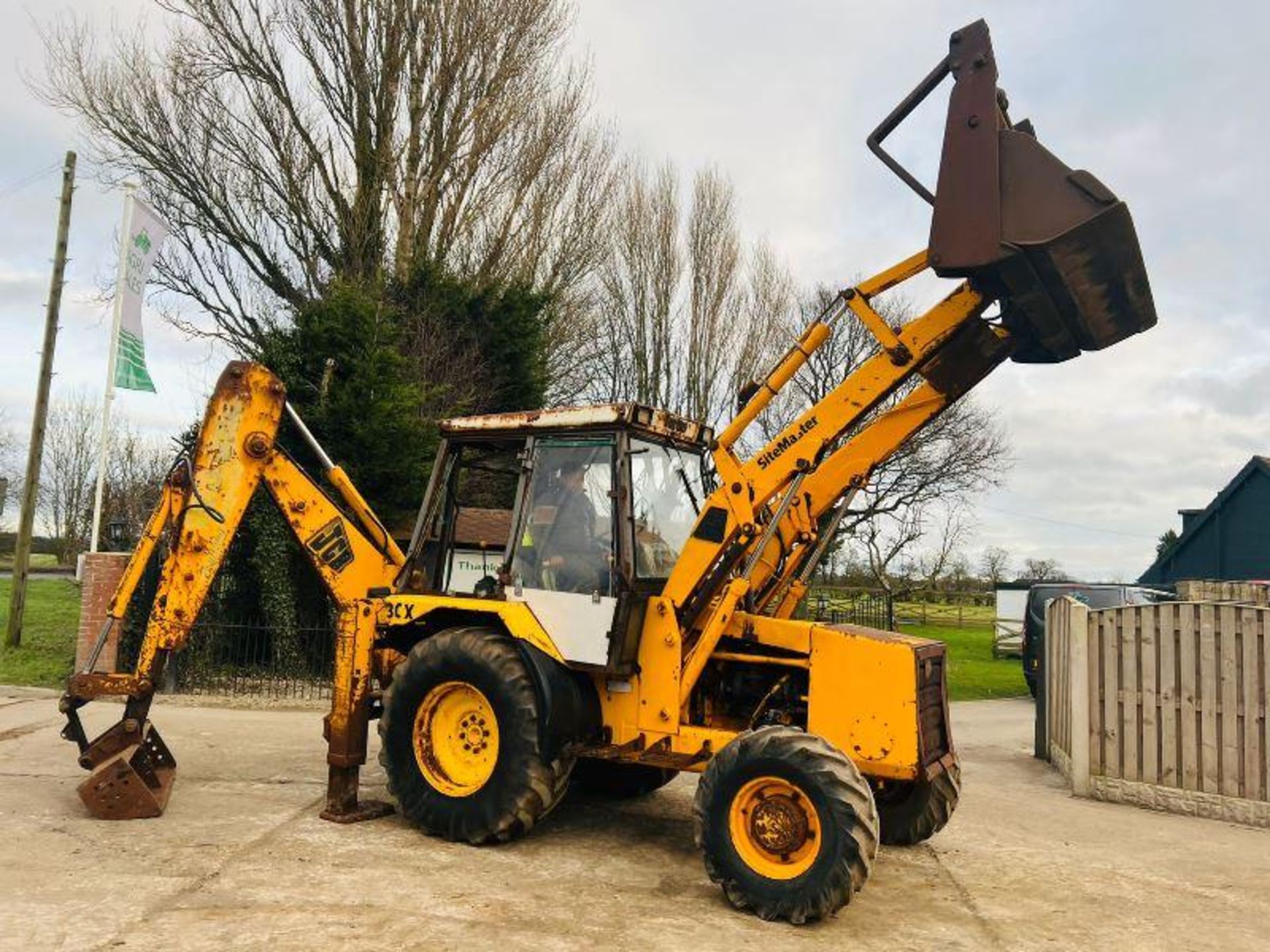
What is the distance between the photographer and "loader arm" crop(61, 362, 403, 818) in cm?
586

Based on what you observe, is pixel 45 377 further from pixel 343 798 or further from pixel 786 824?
pixel 786 824

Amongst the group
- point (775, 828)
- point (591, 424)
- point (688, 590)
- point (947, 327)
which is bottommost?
point (775, 828)

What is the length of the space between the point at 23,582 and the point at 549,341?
9.51 meters

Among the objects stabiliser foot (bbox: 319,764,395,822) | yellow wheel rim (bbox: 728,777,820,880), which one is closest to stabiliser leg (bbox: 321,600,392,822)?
stabiliser foot (bbox: 319,764,395,822)

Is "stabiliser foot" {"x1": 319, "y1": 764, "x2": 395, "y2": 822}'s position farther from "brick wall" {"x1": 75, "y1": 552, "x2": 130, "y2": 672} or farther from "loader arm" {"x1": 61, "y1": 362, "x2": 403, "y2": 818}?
"brick wall" {"x1": 75, "y1": 552, "x2": 130, "y2": 672}

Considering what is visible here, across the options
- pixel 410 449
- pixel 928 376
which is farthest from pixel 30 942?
pixel 410 449

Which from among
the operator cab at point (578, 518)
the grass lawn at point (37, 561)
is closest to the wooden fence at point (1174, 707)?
the operator cab at point (578, 518)

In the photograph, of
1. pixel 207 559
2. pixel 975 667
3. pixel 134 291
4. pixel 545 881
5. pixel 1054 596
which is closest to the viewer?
pixel 545 881

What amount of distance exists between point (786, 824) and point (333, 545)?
11.7 ft

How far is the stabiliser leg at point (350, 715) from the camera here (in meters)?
5.90

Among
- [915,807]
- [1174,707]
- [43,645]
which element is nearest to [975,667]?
[1174,707]

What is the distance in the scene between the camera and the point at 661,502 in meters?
5.98

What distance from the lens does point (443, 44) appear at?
16438 mm

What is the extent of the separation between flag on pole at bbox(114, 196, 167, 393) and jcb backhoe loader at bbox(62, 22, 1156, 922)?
25.3 ft
